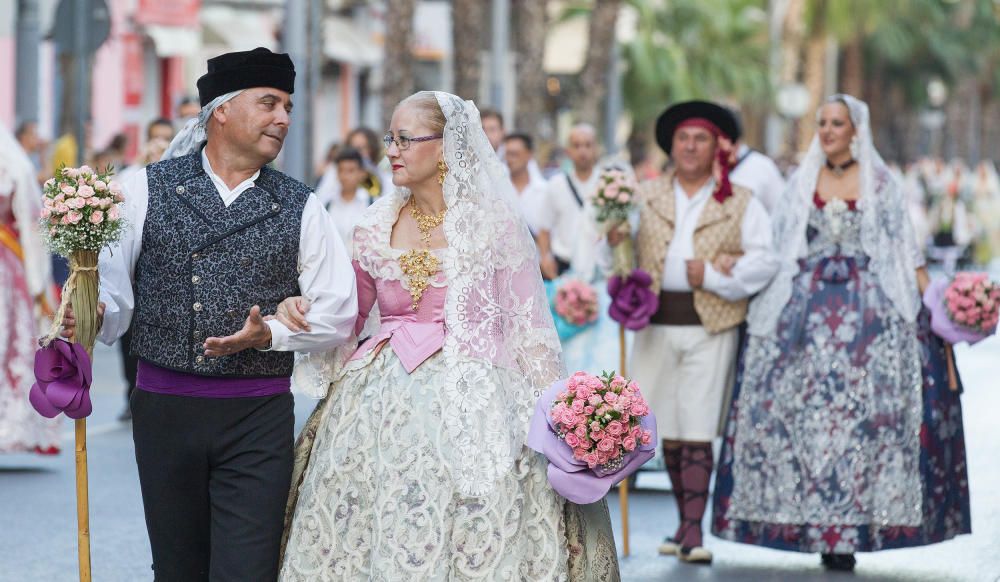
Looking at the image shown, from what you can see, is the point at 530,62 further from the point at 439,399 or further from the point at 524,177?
the point at 439,399

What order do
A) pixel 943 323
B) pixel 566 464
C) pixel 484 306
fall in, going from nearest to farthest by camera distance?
pixel 566 464, pixel 484 306, pixel 943 323

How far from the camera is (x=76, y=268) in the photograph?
550cm

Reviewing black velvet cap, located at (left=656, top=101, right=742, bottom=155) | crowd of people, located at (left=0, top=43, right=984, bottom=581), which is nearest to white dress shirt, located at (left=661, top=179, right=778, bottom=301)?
black velvet cap, located at (left=656, top=101, right=742, bottom=155)

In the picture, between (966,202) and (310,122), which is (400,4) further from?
(966,202)

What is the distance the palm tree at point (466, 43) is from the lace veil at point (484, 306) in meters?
18.7

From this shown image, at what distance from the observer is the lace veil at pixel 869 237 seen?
27.2 ft

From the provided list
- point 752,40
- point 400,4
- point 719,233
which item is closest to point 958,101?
point 752,40

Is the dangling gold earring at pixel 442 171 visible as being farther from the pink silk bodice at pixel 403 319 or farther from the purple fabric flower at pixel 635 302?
the purple fabric flower at pixel 635 302

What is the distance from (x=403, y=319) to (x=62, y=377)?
105 centimetres

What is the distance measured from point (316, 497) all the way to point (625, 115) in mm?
43798

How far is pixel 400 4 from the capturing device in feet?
75.7

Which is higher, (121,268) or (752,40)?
(752,40)

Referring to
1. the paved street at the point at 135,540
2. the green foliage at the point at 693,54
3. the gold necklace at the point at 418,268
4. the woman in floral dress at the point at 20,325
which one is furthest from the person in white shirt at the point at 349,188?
the green foliage at the point at 693,54

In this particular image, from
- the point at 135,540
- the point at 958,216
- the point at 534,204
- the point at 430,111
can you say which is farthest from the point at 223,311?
the point at 958,216
